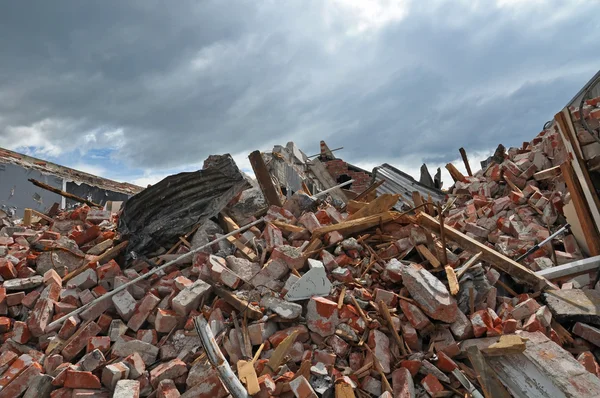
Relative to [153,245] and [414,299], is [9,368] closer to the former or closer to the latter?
[153,245]

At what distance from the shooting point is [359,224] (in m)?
4.62

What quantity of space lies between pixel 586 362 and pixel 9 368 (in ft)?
17.1

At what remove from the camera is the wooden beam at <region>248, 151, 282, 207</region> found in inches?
227

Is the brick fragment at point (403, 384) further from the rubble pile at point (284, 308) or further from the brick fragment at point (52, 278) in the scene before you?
the brick fragment at point (52, 278)

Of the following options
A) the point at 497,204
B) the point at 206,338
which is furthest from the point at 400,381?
the point at 497,204

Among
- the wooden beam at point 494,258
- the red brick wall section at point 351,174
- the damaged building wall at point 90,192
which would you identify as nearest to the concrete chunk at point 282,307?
the wooden beam at point 494,258

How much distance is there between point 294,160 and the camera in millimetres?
12867

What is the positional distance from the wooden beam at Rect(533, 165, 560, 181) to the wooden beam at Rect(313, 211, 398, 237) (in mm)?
3875

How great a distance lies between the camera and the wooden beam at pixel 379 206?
4832 mm

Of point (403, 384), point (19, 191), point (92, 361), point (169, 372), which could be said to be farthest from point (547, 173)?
point (19, 191)

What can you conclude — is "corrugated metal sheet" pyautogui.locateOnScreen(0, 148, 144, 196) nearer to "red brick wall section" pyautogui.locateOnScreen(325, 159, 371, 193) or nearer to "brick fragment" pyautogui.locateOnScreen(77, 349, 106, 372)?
"red brick wall section" pyautogui.locateOnScreen(325, 159, 371, 193)

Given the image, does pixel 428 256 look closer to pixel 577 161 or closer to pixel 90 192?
pixel 577 161

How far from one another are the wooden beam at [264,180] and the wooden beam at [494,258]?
7.13ft

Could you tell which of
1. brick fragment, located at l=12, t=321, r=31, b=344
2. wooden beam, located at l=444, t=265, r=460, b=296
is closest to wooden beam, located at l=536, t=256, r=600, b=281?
wooden beam, located at l=444, t=265, r=460, b=296
